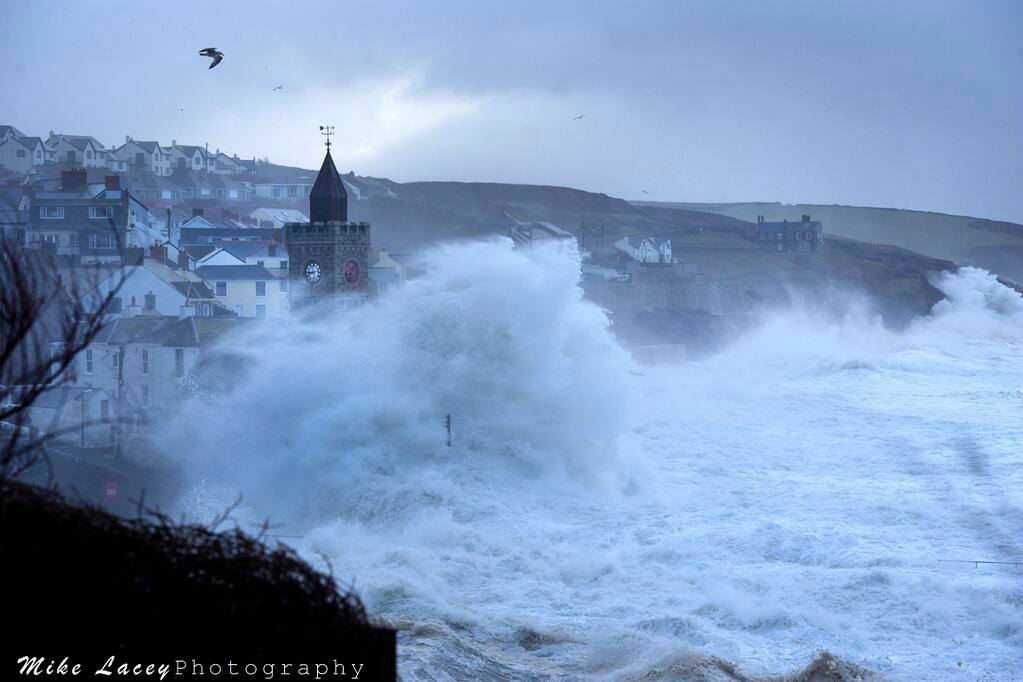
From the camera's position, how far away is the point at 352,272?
31.0 m

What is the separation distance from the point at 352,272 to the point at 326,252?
820 millimetres

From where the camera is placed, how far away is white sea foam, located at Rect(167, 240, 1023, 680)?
41.2 ft

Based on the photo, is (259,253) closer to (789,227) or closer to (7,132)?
(7,132)

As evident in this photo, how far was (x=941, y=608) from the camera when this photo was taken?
13.2 metres

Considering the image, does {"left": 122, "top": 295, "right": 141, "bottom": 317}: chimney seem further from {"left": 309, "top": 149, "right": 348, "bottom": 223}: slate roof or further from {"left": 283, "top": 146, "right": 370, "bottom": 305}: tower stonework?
{"left": 309, "top": 149, "right": 348, "bottom": 223}: slate roof

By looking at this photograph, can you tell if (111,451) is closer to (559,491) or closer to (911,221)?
(559,491)

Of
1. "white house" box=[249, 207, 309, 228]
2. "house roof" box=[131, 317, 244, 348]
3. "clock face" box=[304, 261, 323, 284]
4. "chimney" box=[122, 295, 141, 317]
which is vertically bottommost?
"house roof" box=[131, 317, 244, 348]

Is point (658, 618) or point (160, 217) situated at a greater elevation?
point (160, 217)

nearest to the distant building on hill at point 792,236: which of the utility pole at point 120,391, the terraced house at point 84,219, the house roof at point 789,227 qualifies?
the house roof at point 789,227

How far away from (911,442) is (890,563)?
380 inches

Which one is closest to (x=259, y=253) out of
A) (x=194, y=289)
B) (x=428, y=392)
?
(x=194, y=289)

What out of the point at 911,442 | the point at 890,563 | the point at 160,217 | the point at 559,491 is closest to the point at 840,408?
the point at 911,442

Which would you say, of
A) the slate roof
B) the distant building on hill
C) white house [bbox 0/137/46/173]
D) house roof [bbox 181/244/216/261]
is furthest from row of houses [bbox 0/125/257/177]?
the distant building on hill

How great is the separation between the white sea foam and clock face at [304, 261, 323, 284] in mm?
6155
